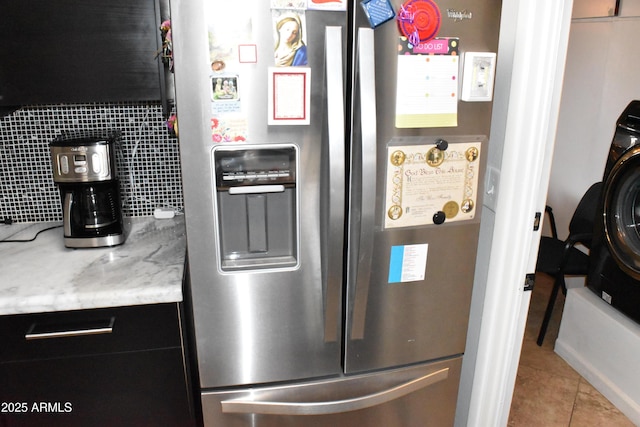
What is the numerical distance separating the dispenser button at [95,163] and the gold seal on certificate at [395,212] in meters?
0.94

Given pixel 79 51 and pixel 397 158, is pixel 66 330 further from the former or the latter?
pixel 397 158

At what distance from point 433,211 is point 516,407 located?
143cm

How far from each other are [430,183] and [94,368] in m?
1.11

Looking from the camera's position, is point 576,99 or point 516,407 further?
point 576,99

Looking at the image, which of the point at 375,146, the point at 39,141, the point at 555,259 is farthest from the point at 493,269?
the point at 39,141

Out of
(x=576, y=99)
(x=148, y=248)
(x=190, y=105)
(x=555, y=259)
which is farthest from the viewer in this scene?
(x=576, y=99)

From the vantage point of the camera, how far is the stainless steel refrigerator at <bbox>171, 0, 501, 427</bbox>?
1210 millimetres

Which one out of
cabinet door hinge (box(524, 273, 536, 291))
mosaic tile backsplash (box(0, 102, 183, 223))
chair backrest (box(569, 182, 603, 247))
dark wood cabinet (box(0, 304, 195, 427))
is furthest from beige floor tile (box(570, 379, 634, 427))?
mosaic tile backsplash (box(0, 102, 183, 223))

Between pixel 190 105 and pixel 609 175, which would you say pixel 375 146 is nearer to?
pixel 190 105

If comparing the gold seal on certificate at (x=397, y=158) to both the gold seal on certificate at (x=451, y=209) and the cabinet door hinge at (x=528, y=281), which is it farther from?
the cabinet door hinge at (x=528, y=281)

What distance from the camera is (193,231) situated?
1.30 metres

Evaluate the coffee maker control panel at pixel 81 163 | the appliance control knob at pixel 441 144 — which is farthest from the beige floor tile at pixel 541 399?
the coffee maker control panel at pixel 81 163

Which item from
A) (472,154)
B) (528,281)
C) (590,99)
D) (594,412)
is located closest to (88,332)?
(472,154)

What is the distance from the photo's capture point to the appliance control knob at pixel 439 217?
1430 mm
